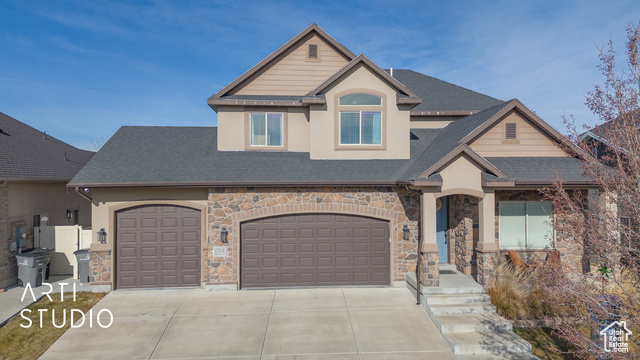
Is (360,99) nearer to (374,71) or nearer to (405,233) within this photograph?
(374,71)

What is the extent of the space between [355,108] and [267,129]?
10.8 ft

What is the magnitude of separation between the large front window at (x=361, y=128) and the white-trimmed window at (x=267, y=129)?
7.59ft

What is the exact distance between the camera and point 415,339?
26.4 feet

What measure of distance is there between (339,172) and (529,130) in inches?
251

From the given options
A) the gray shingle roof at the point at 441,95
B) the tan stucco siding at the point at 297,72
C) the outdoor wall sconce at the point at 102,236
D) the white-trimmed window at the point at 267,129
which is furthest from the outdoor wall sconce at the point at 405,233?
the outdoor wall sconce at the point at 102,236

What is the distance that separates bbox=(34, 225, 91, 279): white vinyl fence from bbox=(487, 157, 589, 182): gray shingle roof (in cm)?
1452

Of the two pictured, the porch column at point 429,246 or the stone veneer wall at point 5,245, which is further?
the stone veneer wall at point 5,245

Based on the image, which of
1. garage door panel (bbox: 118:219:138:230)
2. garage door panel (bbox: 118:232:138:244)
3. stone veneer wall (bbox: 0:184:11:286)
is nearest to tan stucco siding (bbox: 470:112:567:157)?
garage door panel (bbox: 118:219:138:230)

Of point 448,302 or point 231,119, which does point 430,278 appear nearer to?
point 448,302

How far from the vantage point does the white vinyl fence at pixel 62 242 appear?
12875 millimetres

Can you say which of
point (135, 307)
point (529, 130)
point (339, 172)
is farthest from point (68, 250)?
point (529, 130)

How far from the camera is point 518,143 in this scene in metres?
11.6

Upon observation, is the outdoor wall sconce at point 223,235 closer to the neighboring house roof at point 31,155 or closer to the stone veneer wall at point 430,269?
the stone veneer wall at point 430,269

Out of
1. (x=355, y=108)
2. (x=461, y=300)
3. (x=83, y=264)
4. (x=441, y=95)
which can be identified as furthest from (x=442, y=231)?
(x=83, y=264)
